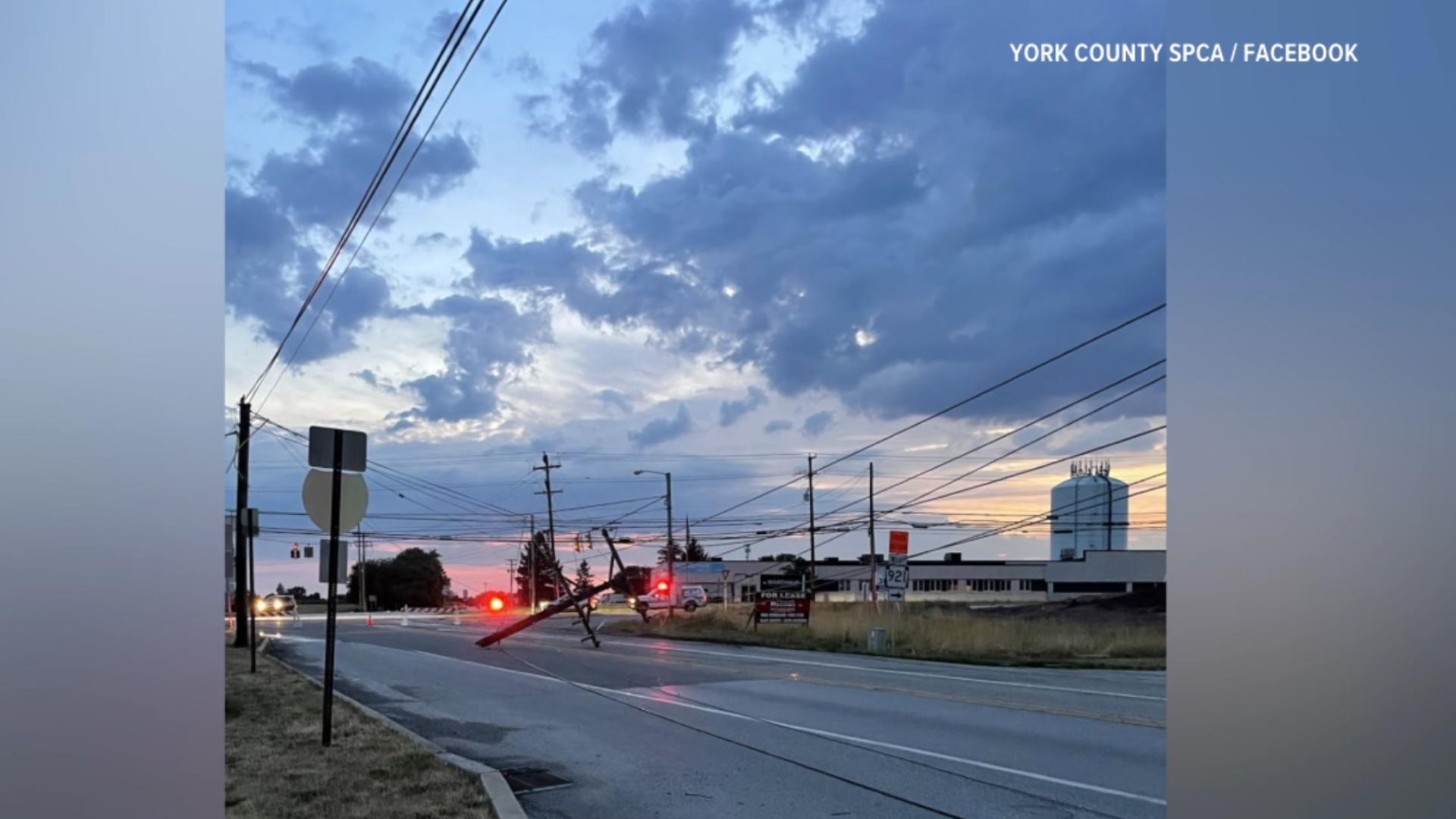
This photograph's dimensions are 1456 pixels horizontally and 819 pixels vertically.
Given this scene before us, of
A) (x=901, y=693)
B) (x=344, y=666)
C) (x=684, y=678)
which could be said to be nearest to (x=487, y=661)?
(x=344, y=666)

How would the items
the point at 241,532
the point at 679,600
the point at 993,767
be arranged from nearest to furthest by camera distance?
the point at 993,767
the point at 241,532
the point at 679,600

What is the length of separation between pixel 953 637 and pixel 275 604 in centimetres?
4887

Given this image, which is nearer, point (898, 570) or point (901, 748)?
point (901, 748)

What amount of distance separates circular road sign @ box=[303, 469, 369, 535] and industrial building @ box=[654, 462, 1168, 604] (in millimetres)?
21085

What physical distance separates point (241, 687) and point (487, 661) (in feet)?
28.0

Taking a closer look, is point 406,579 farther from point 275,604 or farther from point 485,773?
point 485,773

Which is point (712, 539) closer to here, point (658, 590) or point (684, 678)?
point (658, 590)

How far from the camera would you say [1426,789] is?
542cm

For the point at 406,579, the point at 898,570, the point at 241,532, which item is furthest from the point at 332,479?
the point at 406,579

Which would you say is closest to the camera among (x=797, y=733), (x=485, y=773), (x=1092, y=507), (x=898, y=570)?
(x=485, y=773)

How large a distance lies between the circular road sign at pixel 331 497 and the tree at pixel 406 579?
315 ft

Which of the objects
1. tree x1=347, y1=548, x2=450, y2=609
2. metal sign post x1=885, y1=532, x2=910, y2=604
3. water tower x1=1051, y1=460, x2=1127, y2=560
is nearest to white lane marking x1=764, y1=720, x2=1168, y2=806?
metal sign post x1=885, y1=532, x2=910, y2=604

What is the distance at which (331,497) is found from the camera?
36.4 feet

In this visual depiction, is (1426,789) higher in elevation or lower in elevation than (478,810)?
higher
